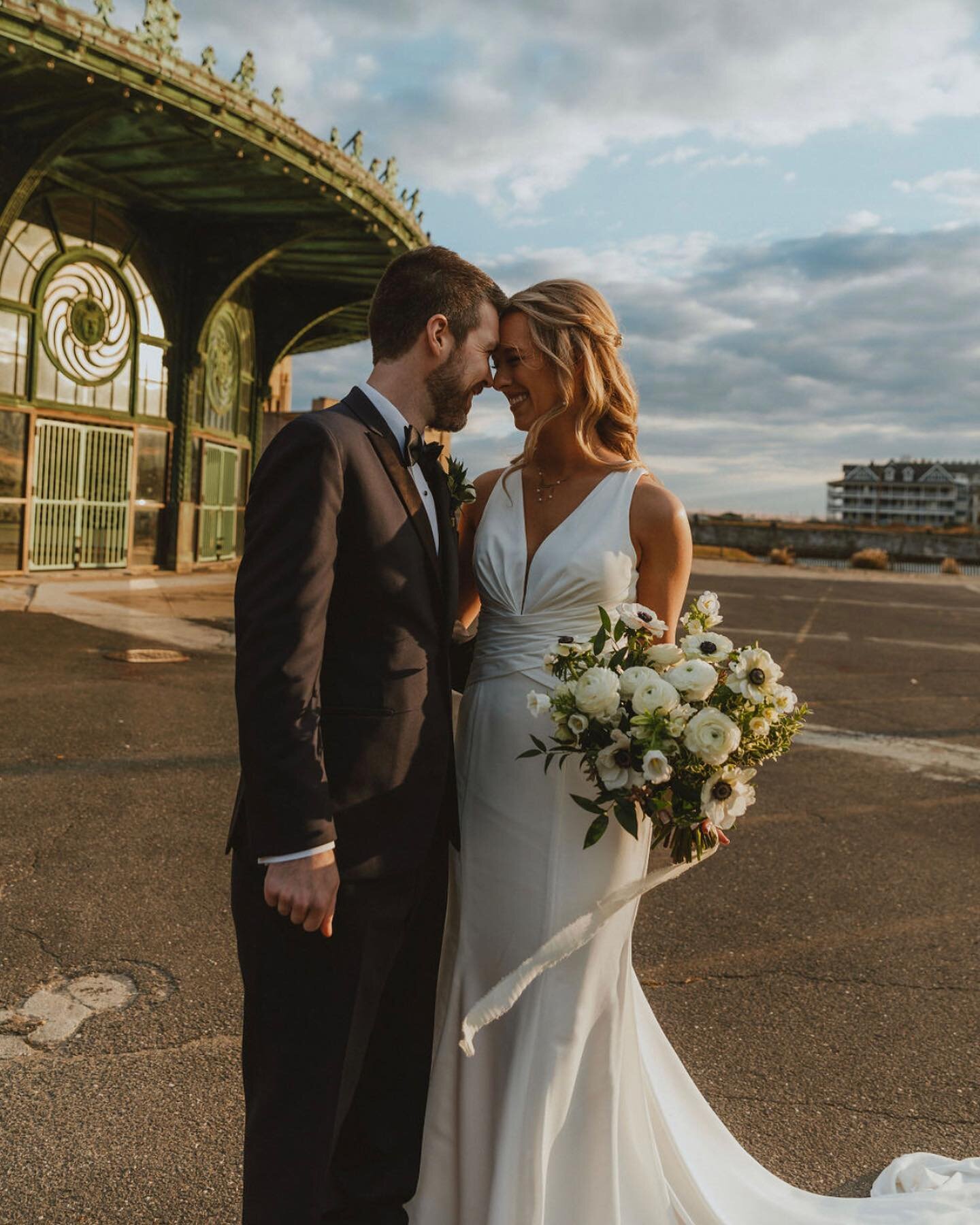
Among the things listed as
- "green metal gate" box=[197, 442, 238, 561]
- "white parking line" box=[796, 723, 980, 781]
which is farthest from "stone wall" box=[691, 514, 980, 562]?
"white parking line" box=[796, 723, 980, 781]

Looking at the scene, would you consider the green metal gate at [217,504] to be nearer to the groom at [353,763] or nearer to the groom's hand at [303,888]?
the groom at [353,763]

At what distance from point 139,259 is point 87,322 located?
1.71 meters

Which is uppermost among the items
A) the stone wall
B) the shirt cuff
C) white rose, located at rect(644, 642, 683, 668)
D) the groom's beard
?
the stone wall

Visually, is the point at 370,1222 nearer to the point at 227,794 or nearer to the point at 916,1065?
the point at 916,1065

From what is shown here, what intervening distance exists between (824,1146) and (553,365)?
7.28ft

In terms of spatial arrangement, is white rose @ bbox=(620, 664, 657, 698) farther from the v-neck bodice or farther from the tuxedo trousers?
the tuxedo trousers

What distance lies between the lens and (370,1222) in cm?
229

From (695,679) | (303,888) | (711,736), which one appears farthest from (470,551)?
(303,888)

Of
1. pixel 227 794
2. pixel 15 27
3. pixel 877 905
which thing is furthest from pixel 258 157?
pixel 877 905

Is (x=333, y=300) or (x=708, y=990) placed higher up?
(x=333, y=300)

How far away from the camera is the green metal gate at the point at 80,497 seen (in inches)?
615

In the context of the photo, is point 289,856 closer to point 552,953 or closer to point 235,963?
point 552,953

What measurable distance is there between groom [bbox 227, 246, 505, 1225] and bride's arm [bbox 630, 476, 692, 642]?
0.50m

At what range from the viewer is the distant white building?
528 feet
